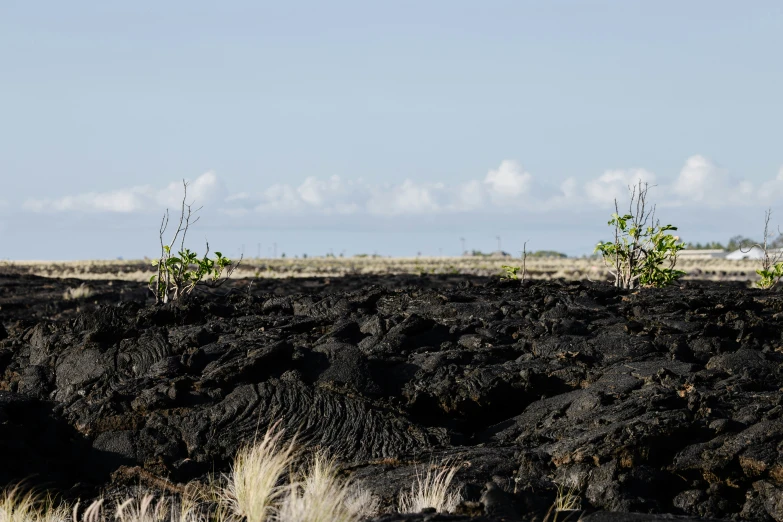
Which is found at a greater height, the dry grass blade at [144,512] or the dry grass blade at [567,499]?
the dry grass blade at [567,499]

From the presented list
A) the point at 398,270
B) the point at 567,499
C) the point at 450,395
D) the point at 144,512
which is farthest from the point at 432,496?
the point at 398,270

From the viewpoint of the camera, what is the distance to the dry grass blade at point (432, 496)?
7.65 m

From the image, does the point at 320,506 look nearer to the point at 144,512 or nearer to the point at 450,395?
the point at 144,512

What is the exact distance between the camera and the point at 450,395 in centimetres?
1032

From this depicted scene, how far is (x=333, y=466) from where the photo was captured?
29.5ft

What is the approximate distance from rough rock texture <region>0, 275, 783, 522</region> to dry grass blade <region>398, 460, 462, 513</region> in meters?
0.18

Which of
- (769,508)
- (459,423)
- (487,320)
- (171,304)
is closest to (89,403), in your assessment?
(171,304)

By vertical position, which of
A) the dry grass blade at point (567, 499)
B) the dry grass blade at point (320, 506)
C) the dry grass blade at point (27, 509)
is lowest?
the dry grass blade at point (27, 509)

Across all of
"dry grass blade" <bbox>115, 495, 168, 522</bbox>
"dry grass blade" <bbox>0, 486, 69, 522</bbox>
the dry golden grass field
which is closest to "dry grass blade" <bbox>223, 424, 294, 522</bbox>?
"dry grass blade" <bbox>115, 495, 168, 522</bbox>

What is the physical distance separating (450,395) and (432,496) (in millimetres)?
2626

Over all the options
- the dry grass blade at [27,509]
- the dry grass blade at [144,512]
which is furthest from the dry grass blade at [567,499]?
the dry grass blade at [27,509]

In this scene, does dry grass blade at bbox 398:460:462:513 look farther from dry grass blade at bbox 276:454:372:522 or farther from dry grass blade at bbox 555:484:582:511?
dry grass blade at bbox 555:484:582:511

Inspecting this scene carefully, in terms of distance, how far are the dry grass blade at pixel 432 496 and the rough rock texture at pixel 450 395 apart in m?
0.18

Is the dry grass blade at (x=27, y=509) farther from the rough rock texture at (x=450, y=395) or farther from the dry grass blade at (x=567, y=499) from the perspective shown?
the dry grass blade at (x=567, y=499)
